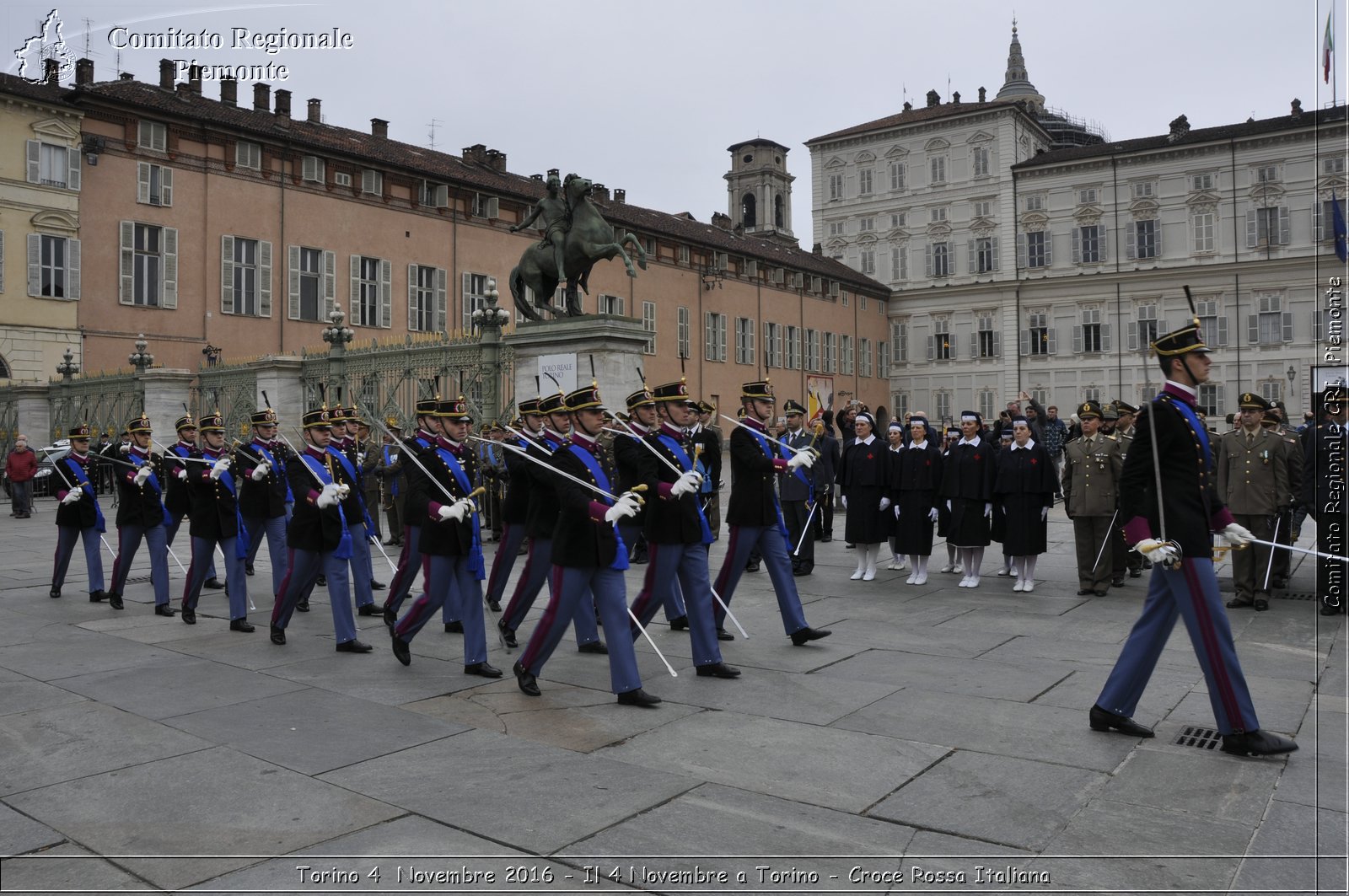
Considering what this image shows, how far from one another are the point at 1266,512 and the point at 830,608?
14.1 ft

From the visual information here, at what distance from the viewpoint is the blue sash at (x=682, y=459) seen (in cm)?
743

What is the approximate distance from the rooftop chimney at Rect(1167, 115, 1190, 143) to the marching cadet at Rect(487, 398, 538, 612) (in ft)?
171

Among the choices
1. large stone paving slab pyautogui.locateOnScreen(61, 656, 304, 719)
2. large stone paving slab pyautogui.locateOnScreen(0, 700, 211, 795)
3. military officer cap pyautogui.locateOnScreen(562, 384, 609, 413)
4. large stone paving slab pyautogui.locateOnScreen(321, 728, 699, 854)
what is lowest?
large stone paving slab pyautogui.locateOnScreen(321, 728, 699, 854)

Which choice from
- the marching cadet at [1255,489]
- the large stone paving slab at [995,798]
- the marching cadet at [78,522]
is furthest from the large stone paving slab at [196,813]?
the marching cadet at [1255,489]

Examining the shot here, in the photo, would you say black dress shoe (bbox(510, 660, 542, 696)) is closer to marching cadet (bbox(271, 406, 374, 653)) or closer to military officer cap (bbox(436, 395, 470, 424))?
marching cadet (bbox(271, 406, 374, 653))

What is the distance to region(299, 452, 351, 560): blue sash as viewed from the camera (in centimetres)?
813

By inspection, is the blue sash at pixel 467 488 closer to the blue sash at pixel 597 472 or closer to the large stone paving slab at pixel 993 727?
the blue sash at pixel 597 472

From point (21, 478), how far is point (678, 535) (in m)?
18.1

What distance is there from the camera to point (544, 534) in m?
7.59

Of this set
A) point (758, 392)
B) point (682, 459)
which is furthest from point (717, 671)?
point (758, 392)

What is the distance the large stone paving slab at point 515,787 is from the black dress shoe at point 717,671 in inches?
72.4

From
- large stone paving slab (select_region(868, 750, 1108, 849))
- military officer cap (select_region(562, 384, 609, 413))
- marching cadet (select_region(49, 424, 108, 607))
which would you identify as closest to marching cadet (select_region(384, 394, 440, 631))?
military officer cap (select_region(562, 384, 609, 413))

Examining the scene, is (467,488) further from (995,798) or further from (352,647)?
(995,798)

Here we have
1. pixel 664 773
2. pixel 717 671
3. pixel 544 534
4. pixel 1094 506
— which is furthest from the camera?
pixel 1094 506
